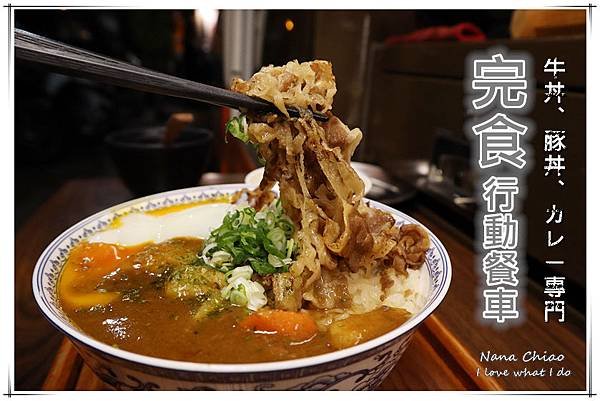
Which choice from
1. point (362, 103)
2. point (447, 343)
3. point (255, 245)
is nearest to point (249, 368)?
point (255, 245)

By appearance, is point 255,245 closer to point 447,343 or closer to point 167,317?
point 167,317

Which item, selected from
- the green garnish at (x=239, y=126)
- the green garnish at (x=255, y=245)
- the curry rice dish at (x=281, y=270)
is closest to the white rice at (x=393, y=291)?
the curry rice dish at (x=281, y=270)

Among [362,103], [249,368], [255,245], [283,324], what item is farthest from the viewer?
[362,103]

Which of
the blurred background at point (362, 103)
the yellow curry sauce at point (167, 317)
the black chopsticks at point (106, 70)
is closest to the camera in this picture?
the black chopsticks at point (106, 70)

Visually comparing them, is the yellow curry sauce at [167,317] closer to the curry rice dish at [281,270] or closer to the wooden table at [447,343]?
the curry rice dish at [281,270]

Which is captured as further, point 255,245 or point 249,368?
point 255,245

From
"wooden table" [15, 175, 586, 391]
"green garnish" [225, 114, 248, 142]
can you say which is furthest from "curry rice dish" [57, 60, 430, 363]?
"wooden table" [15, 175, 586, 391]
